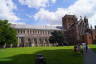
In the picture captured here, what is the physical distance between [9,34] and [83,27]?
5509cm

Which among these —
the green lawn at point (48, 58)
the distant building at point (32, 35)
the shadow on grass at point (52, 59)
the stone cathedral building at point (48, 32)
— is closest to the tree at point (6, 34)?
the green lawn at point (48, 58)

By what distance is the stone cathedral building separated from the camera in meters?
119

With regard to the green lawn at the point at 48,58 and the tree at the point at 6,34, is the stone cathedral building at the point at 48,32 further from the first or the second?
the green lawn at the point at 48,58

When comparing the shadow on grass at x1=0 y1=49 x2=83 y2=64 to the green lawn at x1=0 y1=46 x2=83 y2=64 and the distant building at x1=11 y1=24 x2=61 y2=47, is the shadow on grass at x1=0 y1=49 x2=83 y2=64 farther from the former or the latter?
the distant building at x1=11 y1=24 x2=61 y2=47

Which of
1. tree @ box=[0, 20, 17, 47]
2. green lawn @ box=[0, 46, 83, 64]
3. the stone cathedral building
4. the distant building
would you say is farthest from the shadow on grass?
the distant building

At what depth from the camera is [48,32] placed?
137 m

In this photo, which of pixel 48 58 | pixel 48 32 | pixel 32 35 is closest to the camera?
pixel 48 58

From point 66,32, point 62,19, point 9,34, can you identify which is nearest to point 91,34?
point 66,32

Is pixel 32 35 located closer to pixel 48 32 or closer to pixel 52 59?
pixel 48 32

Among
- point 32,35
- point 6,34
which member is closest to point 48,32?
point 32,35

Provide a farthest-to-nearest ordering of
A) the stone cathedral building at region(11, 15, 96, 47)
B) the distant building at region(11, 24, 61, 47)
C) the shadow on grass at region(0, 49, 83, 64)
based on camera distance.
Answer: the distant building at region(11, 24, 61, 47) → the stone cathedral building at region(11, 15, 96, 47) → the shadow on grass at region(0, 49, 83, 64)

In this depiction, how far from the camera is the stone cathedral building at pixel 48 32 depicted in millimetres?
119000

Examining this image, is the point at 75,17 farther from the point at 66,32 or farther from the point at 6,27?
the point at 6,27

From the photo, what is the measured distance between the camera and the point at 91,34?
110 metres
